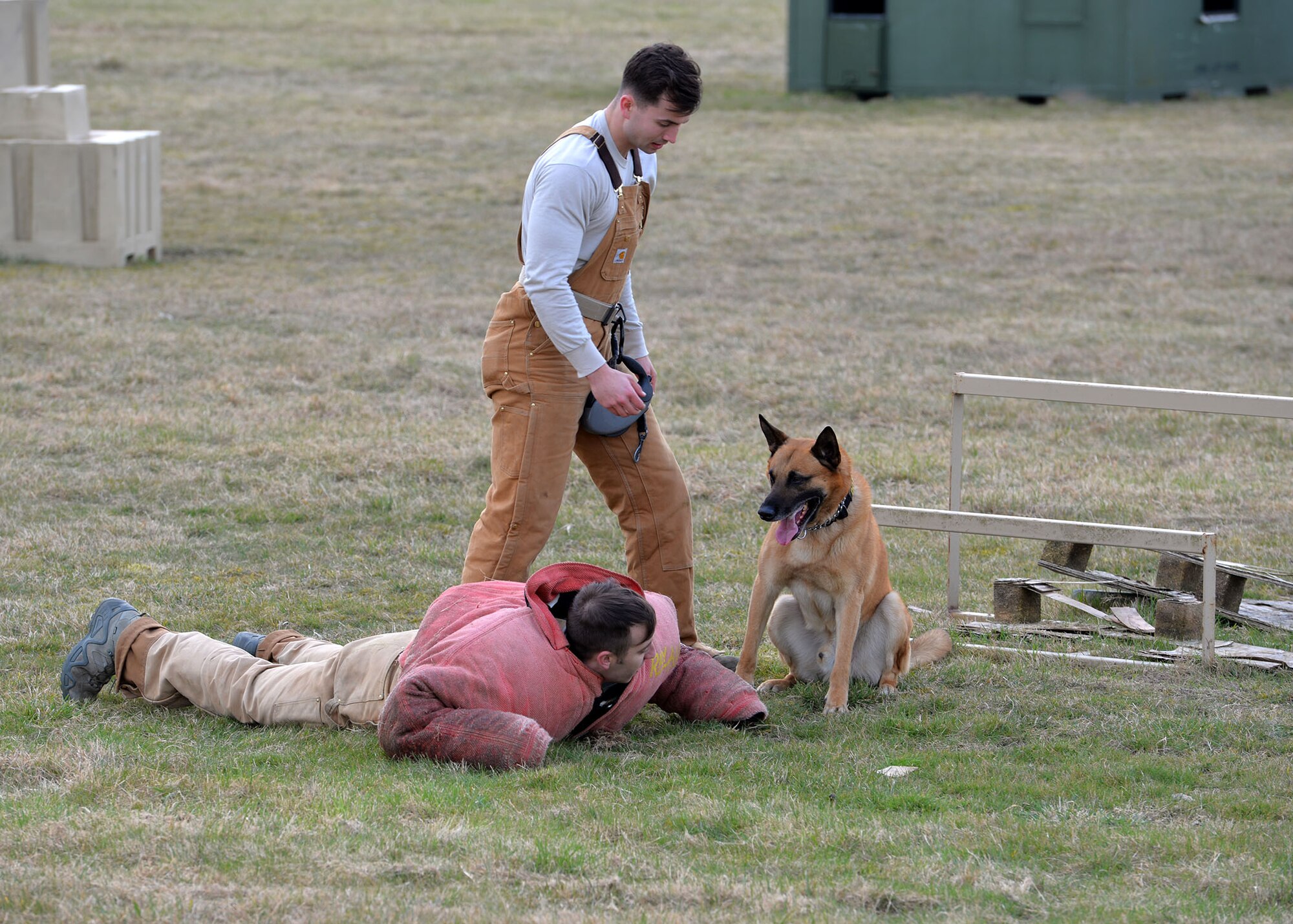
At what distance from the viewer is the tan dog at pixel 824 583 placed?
5.25m

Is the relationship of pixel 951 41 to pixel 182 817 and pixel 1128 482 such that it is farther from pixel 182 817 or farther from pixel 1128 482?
pixel 182 817

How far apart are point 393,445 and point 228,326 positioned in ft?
13.4

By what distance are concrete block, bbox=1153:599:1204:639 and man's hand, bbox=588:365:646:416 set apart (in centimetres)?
278

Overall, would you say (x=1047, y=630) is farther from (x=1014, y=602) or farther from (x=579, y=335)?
(x=579, y=335)

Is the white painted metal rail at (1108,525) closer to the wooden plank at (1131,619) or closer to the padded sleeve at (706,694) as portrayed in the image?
the wooden plank at (1131,619)

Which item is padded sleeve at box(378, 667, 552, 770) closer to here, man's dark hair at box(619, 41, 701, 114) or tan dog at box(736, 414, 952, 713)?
tan dog at box(736, 414, 952, 713)

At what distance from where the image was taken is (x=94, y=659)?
5.21m

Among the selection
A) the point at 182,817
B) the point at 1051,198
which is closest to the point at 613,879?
the point at 182,817

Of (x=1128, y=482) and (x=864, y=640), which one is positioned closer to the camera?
(x=864, y=640)

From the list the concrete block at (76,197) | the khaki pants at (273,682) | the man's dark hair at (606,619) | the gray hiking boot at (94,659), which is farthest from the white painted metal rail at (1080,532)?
the concrete block at (76,197)

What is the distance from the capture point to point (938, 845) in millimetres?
3980

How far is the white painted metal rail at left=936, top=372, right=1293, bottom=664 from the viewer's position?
5766 mm

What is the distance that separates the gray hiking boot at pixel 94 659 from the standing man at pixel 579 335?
1.27 meters

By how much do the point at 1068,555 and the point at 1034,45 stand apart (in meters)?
20.9
